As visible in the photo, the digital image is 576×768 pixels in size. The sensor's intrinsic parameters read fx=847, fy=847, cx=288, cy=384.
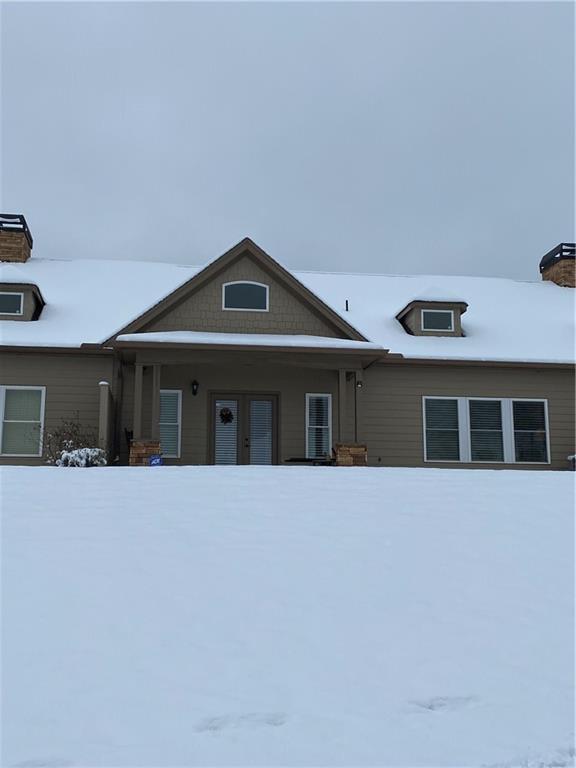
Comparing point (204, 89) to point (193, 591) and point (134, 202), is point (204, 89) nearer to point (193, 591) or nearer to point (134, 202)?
point (134, 202)

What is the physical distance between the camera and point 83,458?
14.1 m

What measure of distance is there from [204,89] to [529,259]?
23.9 metres

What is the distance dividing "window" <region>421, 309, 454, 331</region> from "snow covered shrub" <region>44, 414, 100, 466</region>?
7439 millimetres

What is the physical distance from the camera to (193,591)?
726cm

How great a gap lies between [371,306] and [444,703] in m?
14.5

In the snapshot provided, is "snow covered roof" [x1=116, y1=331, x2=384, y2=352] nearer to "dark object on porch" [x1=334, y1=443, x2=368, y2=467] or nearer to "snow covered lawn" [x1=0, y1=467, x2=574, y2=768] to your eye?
"dark object on porch" [x1=334, y1=443, x2=368, y2=467]

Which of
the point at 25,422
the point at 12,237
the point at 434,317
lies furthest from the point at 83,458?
the point at 12,237

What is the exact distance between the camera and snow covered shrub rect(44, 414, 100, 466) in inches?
608

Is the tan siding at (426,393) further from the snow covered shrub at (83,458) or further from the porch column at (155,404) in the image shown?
the snow covered shrub at (83,458)

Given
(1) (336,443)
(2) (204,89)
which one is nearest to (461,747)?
(1) (336,443)

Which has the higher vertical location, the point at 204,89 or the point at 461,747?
the point at 204,89

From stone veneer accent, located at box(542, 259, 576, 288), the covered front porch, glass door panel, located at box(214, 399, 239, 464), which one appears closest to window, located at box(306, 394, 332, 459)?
the covered front porch

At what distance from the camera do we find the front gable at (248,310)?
16078 millimetres

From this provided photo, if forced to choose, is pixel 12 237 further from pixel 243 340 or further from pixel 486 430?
pixel 486 430
